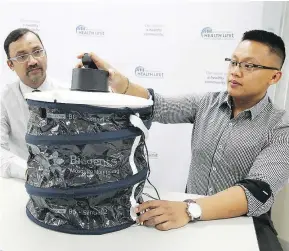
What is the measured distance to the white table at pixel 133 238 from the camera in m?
0.71

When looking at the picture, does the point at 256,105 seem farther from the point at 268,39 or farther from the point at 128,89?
the point at 128,89

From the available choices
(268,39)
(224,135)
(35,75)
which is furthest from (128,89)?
(35,75)

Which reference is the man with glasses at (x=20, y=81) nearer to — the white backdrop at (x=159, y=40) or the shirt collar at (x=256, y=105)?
the white backdrop at (x=159, y=40)

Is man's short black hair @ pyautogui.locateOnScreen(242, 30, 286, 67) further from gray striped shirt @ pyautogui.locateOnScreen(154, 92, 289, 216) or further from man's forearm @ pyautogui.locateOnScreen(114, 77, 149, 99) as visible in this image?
man's forearm @ pyautogui.locateOnScreen(114, 77, 149, 99)

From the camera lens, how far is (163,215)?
809 mm

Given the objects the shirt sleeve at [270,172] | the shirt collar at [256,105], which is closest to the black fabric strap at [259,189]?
the shirt sleeve at [270,172]

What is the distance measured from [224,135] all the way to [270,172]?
346mm

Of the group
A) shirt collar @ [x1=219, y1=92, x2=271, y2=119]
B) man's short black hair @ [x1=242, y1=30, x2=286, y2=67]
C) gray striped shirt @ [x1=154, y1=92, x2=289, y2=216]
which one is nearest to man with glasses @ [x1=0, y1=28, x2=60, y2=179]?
gray striped shirt @ [x1=154, y1=92, x2=289, y2=216]

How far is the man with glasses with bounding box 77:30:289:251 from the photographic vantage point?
3.46ft

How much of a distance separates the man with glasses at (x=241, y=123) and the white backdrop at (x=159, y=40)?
2.37ft

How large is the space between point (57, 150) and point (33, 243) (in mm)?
211

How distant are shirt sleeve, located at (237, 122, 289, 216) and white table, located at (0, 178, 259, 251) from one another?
0.07 m

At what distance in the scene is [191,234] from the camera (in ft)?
2.58

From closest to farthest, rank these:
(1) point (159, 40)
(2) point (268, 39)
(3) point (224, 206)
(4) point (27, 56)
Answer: (3) point (224, 206) → (2) point (268, 39) → (4) point (27, 56) → (1) point (159, 40)
